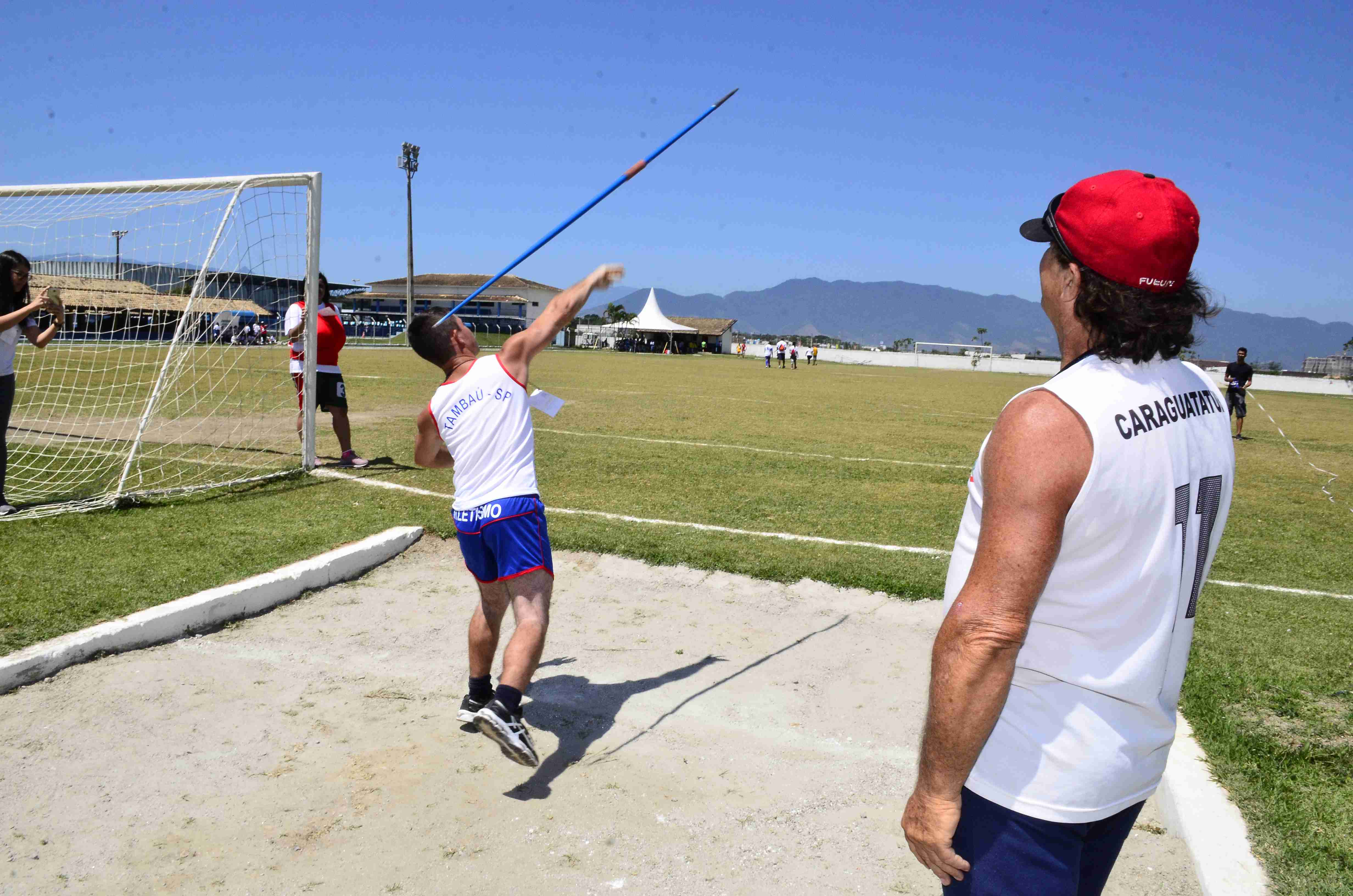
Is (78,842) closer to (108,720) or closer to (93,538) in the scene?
(108,720)

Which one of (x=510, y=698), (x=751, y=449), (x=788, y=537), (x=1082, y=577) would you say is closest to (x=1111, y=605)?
(x=1082, y=577)

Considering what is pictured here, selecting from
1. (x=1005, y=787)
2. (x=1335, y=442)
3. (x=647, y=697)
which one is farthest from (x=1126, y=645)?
(x=1335, y=442)

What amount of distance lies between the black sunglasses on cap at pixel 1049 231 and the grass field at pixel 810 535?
2.59 m

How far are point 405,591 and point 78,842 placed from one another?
296 cm

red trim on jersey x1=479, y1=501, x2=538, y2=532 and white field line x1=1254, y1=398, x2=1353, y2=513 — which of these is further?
white field line x1=1254, y1=398, x2=1353, y2=513

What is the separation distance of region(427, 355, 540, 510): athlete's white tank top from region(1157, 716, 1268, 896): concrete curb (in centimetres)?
266

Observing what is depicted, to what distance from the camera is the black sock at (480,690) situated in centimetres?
398

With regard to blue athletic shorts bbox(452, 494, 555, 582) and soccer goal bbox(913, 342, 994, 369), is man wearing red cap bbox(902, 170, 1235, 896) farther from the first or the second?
soccer goal bbox(913, 342, 994, 369)

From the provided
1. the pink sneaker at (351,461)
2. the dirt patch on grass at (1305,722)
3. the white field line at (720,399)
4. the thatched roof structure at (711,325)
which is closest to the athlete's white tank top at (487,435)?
the dirt patch on grass at (1305,722)

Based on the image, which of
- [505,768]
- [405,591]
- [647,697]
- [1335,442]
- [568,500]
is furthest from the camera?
[1335,442]

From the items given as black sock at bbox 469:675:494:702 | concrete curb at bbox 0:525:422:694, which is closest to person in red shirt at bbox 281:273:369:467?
concrete curb at bbox 0:525:422:694

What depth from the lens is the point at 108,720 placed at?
159 inches

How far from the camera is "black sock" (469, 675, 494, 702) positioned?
398 cm

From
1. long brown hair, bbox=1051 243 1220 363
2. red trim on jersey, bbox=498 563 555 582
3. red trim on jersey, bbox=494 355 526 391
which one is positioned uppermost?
long brown hair, bbox=1051 243 1220 363
